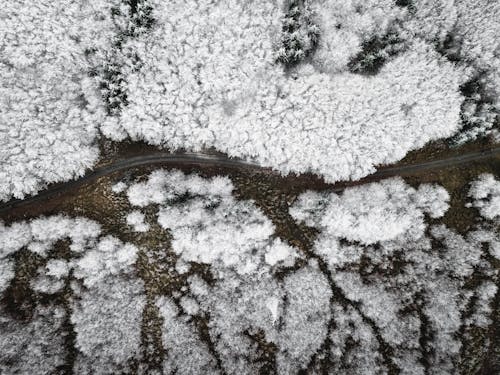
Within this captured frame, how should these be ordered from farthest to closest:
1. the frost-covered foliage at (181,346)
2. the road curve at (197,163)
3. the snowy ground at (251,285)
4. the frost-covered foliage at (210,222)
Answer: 1. the road curve at (197,163)
2. the frost-covered foliage at (210,222)
3. the snowy ground at (251,285)
4. the frost-covered foliage at (181,346)

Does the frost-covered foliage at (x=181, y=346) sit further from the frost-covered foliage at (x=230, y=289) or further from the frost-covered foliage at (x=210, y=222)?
the frost-covered foliage at (x=210, y=222)

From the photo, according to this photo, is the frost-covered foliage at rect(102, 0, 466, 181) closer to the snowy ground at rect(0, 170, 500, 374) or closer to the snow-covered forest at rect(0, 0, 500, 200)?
the snow-covered forest at rect(0, 0, 500, 200)

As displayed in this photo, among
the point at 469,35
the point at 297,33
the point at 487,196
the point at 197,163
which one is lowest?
the point at 487,196

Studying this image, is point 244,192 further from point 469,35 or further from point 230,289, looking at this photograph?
point 469,35

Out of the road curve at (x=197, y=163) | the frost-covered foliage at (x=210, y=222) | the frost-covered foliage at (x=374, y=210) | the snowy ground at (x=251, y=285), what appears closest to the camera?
the snowy ground at (x=251, y=285)

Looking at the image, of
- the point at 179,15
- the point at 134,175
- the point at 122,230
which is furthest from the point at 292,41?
the point at 122,230

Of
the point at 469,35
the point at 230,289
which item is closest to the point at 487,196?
the point at 469,35

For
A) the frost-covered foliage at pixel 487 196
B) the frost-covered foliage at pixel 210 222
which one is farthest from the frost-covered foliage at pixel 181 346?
the frost-covered foliage at pixel 487 196
